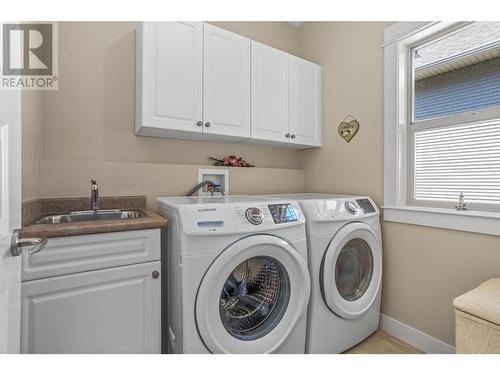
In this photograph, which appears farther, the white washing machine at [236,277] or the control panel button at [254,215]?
the control panel button at [254,215]

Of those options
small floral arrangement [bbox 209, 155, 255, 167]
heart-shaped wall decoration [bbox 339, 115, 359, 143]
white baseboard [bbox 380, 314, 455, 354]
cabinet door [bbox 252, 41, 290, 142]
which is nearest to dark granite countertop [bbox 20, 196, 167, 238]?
small floral arrangement [bbox 209, 155, 255, 167]

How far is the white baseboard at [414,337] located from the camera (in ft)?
5.33

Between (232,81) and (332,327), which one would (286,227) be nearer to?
(332,327)

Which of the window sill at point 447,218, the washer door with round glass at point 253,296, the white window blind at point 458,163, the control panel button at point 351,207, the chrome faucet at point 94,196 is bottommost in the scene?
the washer door with round glass at point 253,296

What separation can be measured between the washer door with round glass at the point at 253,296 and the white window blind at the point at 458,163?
3.69ft

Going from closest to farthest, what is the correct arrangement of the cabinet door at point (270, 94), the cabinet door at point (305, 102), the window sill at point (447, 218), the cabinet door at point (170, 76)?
1. the window sill at point (447, 218)
2. the cabinet door at point (170, 76)
3. the cabinet door at point (270, 94)
4. the cabinet door at point (305, 102)

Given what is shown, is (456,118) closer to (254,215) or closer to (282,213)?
(282,213)

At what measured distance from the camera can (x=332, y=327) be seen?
1582 mm

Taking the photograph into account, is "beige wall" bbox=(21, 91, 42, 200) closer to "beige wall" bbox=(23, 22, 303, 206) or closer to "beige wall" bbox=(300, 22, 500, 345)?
"beige wall" bbox=(23, 22, 303, 206)

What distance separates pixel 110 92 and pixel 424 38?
2221 mm

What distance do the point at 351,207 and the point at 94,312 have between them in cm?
151

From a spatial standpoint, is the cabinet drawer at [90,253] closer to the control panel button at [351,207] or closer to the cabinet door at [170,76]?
the cabinet door at [170,76]

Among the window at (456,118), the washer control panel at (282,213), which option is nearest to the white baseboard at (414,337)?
the window at (456,118)
